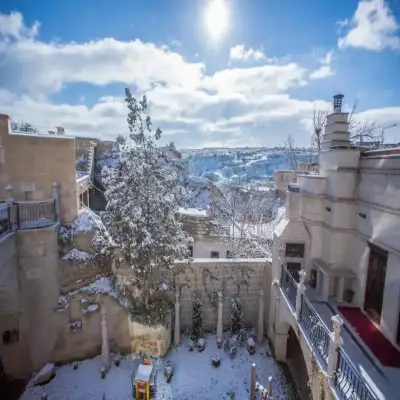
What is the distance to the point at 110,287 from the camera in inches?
424

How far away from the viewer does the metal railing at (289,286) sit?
8875 mm

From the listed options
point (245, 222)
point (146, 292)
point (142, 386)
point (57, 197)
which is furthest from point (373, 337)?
point (245, 222)

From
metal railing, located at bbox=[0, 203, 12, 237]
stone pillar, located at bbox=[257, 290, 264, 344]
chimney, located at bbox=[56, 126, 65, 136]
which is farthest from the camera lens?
chimney, located at bbox=[56, 126, 65, 136]

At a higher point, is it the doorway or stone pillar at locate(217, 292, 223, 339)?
the doorway

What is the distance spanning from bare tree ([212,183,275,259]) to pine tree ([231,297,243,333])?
13.4ft

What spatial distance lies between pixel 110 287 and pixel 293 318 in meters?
6.65

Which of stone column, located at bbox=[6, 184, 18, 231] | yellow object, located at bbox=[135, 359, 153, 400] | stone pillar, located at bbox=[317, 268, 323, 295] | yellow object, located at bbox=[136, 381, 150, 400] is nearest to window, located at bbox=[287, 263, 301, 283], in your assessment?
stone pillar, located at bbox=[317, 268, 323, 295]

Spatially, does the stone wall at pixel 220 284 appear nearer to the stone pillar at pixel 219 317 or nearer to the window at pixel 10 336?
the stone pillar at pixel 219 317

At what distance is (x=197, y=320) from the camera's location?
11664 millimetres

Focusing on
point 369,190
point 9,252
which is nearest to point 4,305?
point 9,252

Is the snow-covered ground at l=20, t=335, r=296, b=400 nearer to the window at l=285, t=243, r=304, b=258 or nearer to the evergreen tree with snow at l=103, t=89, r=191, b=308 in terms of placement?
the evergreen tree with snow at l=103, t=89, r=191, b=308

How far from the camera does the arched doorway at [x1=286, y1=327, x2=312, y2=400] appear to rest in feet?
29.7

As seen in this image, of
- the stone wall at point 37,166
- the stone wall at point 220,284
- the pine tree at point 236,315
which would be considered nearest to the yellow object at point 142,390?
the stone wall at point 220,284

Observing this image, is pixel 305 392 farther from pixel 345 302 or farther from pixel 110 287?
pixel 110 287
